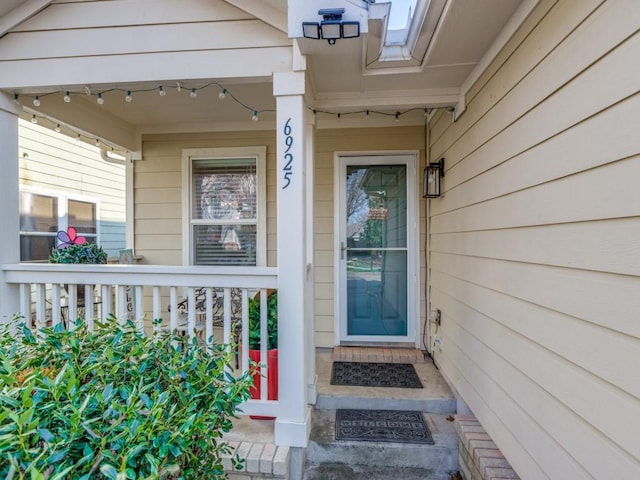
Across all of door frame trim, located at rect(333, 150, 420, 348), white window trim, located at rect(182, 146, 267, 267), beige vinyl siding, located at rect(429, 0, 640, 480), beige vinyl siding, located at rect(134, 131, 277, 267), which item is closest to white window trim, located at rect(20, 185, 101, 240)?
beige vinyl siding, located at rect(134, 131, 277, 267)

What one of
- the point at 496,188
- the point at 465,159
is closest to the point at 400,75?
the point at 465,159

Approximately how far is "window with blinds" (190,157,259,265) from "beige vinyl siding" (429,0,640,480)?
223cm

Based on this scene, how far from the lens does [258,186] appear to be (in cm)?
351

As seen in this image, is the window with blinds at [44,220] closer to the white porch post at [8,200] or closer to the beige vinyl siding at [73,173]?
the beige vinyl siding at [73,173]

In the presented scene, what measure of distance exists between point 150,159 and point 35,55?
160cm

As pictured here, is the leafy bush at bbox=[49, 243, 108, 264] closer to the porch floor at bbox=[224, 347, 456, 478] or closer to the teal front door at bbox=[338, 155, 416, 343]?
the porch floor at bbox=[224, 347, 456, 478]

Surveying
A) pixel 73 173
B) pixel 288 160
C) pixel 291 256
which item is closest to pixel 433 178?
pixel 288 160

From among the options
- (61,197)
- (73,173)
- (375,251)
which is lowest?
(375,251)

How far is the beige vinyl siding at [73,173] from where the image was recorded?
13.6 feet

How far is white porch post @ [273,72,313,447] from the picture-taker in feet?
6.28

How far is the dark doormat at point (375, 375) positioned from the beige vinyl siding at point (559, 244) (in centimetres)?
58

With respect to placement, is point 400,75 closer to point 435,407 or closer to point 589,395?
point 589,395

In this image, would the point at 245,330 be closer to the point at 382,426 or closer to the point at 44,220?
the point at 382,426

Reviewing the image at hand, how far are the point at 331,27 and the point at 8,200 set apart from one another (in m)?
2.40
